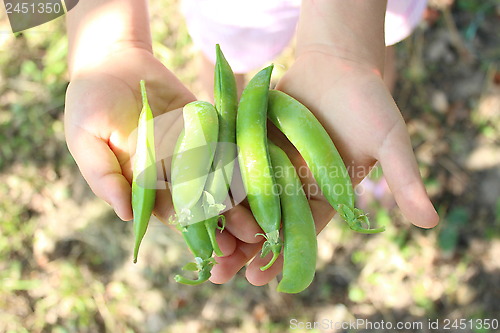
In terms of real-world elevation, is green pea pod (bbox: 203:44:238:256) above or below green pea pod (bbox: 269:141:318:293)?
above

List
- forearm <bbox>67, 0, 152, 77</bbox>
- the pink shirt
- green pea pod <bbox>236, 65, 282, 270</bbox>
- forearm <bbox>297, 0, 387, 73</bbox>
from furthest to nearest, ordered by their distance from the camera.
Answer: the pink shirt
forearm <bbox>67, 0, 152, 77</bbox>
forearm <bbox>297, 0, 387, 73</bbox>
green pea pod <bbox>236, 65, 282, 270</bbox>

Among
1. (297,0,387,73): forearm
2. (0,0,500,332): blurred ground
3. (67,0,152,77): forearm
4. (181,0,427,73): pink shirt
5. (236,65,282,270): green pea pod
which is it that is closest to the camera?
(236,65,282,270): green pea pod

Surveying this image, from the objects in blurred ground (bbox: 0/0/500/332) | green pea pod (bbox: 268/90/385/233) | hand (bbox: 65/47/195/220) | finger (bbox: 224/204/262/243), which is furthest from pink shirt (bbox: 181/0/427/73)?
finger (bbox: 224/204/262/243)

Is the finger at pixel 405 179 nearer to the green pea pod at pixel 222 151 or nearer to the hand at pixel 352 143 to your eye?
the hand at pixel 352 143

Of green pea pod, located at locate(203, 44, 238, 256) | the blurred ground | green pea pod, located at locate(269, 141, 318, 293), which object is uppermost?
green pea pod, located at locate(203, 44, 238, 256)

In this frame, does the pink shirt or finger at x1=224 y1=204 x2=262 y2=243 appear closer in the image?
finger at x1=224 y1=204 x2=262 y2=243

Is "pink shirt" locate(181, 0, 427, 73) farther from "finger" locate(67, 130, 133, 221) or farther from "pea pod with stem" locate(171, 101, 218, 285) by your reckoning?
"finger" locate(67, 130, 133, 221)

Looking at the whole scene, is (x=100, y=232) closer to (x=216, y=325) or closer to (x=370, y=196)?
(x=216, y=325)
